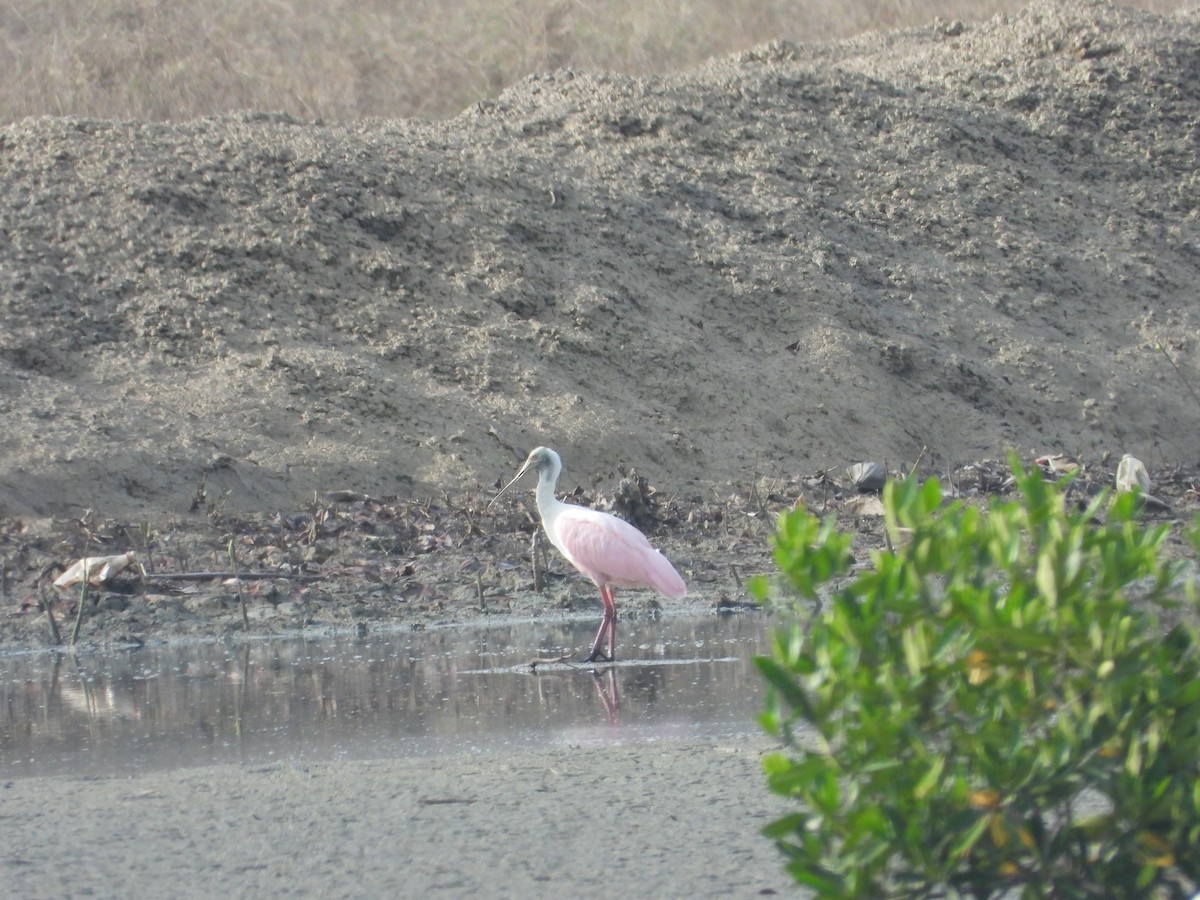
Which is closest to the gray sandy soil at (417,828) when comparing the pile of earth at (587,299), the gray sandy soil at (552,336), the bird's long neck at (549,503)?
the gray sandy soil at (552,336)

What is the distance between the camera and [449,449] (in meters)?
13.4

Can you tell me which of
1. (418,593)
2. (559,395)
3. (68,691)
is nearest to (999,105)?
(559,395)

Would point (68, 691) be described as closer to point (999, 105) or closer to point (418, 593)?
point (418, 593)

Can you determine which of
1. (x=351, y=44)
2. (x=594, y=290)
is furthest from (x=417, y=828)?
(x=351, y=44)

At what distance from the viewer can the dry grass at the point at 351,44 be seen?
64.7ft

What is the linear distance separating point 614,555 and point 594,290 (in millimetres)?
7073

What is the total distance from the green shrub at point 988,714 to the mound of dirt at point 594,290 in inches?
342

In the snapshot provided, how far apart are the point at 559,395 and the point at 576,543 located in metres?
5.40

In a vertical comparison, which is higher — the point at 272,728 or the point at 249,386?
the point at 249,386

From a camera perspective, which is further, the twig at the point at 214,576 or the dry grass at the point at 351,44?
the dry grass at the point at 351,44

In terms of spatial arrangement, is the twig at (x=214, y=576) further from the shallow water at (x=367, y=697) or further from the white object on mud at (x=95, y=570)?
the shallow water at (x=367, y=697)

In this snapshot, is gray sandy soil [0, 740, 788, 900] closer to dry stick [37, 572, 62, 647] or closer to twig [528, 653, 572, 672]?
twig [528, 653, 572, 672]

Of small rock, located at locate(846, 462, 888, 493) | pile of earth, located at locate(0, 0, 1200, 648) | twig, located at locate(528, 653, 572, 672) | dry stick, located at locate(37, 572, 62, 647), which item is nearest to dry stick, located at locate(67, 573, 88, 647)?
dry stick, located at locate(37, 572, 62, 647)

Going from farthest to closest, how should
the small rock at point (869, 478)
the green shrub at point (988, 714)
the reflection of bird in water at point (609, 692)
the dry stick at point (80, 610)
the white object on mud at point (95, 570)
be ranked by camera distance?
the small rock at point (869, 478)
the white object on mud at point (95, 570)
the dry stick at point (80, 610)
the reflection of bird in water at point (609, 692)
the green shrub at point (988, 714)
